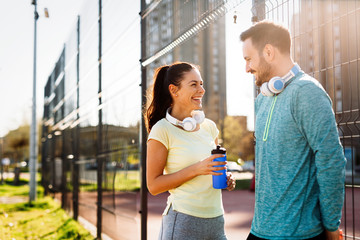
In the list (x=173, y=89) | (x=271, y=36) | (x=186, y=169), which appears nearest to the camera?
(x=271, y=36)

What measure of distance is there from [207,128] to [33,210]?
1049 centimetres

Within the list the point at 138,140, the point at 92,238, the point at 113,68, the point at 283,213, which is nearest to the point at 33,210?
the point at 92,238

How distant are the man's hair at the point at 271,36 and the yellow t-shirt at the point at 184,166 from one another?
0.76 metres

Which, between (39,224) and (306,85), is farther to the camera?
(39,224)

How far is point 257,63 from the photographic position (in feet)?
6.51

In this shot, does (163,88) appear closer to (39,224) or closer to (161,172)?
(161,172)

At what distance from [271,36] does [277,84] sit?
23 cm

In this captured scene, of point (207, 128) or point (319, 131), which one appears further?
point (207, 128)

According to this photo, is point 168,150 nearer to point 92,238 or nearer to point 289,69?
point 289,69

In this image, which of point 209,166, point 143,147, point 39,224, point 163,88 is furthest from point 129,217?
point 39,224

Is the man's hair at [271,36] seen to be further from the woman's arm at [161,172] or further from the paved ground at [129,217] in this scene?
the paved ground at [129,217]

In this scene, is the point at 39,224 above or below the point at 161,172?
below

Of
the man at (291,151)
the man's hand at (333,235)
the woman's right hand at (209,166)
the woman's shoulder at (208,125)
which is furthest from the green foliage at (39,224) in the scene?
the man's hand at (333,235)

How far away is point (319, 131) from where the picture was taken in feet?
5.65
